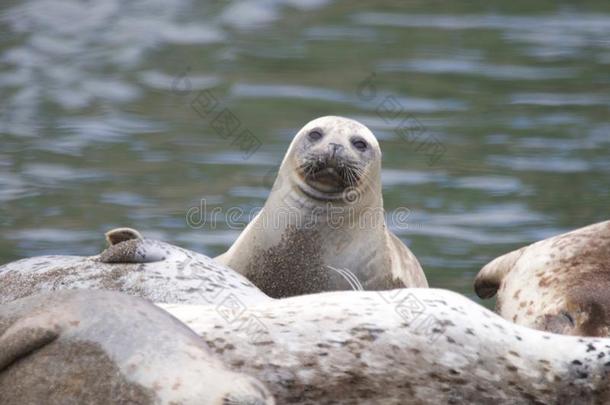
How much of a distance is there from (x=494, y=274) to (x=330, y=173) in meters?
0.81

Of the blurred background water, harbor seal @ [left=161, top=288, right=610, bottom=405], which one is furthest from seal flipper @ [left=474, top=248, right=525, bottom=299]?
harbor seal @ [left=161, top=288, right=610, bottom=405]

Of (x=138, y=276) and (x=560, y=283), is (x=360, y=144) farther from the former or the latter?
(x=138, y=276)

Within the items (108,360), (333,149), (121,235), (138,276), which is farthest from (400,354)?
(333,149)

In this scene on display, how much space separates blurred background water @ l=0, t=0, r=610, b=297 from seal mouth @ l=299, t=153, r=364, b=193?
149 centimetres

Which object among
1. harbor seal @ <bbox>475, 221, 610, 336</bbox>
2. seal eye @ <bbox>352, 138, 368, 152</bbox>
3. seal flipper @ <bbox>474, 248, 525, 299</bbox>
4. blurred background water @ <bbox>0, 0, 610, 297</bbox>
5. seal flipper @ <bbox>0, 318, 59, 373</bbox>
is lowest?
blurred background water @ <bbox>0, 0, 610, 297</bbox>

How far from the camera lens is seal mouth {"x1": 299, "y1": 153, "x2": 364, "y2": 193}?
6613 millimetres

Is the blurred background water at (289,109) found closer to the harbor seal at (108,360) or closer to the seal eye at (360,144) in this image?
the seal eye at (360,144)

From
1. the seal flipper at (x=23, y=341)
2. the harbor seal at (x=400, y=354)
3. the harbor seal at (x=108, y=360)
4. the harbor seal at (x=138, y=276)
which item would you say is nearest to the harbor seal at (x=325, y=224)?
the harbor seal at (x=138, y=276)

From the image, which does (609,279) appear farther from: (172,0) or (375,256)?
(172,0)

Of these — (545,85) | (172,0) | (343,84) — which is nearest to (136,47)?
(172,0)

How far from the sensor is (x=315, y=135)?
6.71 m

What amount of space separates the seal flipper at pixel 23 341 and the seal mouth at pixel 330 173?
2.70m

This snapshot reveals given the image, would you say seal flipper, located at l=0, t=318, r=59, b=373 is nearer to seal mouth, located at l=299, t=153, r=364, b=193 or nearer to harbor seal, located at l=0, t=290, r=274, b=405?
harbor seal, located at l=0, t=290, r=274, b=405

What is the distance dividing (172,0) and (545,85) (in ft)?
14.0
